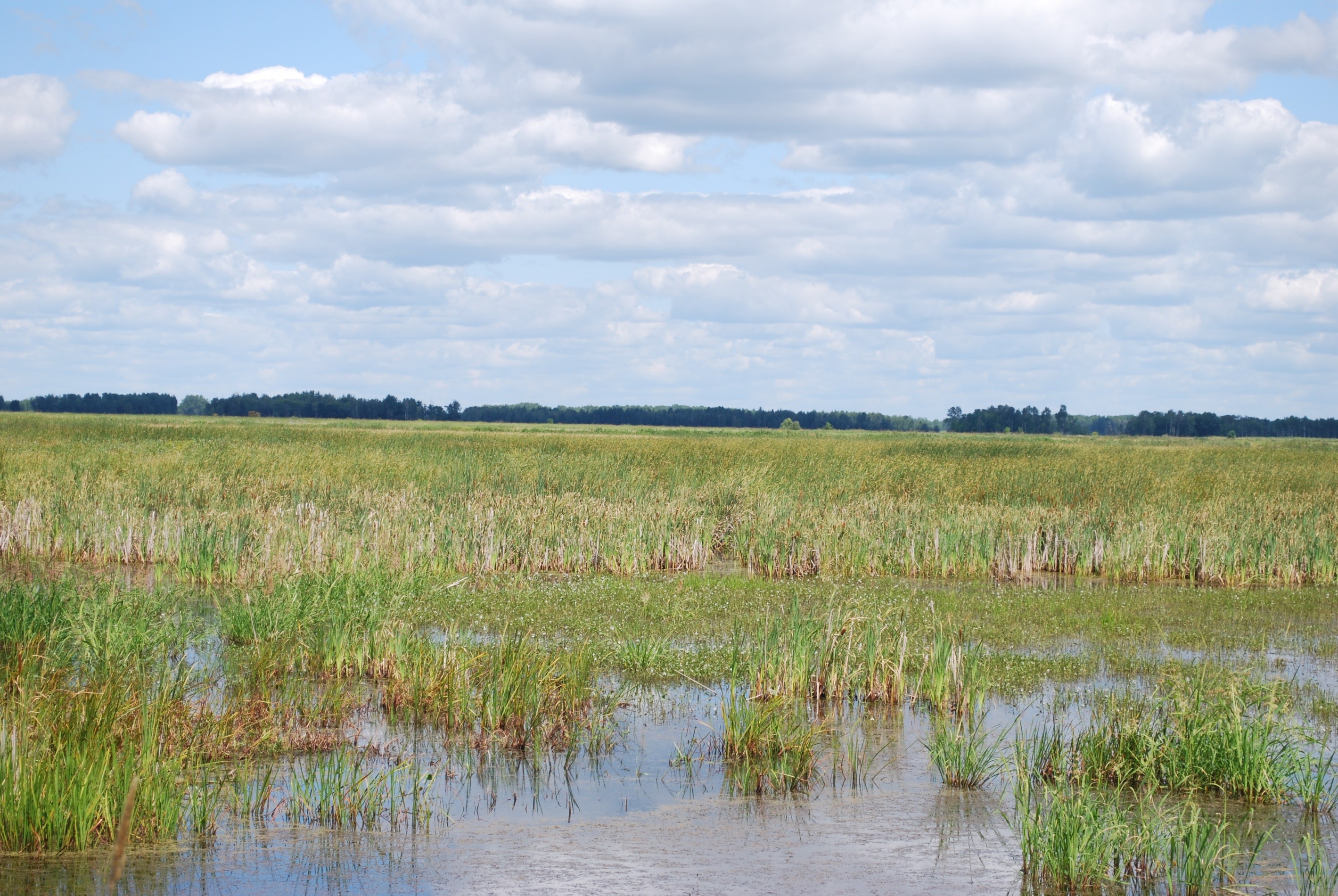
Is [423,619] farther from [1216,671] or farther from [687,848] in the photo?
[1216,671]

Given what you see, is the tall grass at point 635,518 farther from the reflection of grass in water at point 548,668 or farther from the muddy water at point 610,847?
the muddy water at point 610,847

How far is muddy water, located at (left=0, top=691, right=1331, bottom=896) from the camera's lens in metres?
5.68

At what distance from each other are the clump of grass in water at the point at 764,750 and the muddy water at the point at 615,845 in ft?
0.57

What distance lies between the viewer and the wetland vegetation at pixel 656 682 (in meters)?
6.09

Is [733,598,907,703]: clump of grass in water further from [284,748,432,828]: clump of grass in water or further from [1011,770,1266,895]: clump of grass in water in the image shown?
[284,748,432,828]: clump of grass in water

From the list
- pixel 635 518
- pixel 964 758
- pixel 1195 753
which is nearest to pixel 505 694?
pixel 964 758

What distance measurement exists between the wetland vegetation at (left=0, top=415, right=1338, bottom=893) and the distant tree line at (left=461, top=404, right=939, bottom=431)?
144005 mm

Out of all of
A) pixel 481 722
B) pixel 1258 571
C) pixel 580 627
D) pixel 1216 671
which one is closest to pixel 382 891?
pixel 481 722

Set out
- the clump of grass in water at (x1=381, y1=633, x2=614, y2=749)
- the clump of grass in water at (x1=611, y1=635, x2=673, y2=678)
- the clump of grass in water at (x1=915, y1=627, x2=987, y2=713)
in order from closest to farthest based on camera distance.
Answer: the clump of grass in water at (x1=381, y1=633, x2=614, y2=749) → the clump of grass in water at (x1=915, y1=627, x2=987, y2=713) → the clump of grass in water at (x1=611, y1=635, x2=673, y2=678)

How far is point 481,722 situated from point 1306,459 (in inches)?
1816

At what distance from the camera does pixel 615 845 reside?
20.9 feet

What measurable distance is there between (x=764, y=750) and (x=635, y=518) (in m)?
11.5

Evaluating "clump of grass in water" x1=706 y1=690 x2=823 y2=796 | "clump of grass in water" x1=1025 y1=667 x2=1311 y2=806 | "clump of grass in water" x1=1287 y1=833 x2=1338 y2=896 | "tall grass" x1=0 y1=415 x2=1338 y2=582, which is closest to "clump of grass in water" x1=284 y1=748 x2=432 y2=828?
"clump of grass in water" x1=706 y1=690 x2=823 y2=796

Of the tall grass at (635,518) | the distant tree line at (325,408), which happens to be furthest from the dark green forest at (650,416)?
the tall grass at (635,518)
